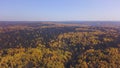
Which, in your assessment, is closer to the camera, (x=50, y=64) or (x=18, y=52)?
(x=50, y=64)

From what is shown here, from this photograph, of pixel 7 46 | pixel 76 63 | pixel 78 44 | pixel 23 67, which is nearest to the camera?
pixel 23 67

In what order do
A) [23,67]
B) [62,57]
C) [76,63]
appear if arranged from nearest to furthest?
[23,67], [76,63], [62,57]

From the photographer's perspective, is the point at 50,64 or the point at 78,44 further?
the point at 78,44

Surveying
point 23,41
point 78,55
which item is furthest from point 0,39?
point 78,55

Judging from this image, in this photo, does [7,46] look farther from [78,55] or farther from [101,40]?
[101,40]

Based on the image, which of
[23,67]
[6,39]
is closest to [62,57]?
[23,67]

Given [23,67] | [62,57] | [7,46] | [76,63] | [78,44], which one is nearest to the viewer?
[23,67]

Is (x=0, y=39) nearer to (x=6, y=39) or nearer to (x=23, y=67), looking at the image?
(x=6, y=39)

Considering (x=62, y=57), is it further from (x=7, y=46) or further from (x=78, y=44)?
(x=7, y=46)

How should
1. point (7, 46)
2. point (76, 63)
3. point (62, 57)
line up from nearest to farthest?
point (76, 63), point (62, 57), point (7, 46)
